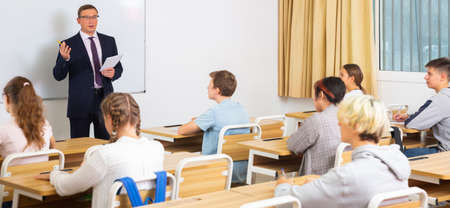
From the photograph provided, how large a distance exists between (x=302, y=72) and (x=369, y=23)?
118 cm

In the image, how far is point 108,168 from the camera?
273 cm

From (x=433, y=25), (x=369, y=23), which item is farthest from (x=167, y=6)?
(x=433, y=25)

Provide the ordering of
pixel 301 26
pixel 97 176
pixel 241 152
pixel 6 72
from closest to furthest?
1. pixel 97 176
2. pixel 241 152
3. pixel 6 72
4. pixel 301 26

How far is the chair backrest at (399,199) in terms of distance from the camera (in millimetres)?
2215

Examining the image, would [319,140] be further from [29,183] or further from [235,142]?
[29,183]

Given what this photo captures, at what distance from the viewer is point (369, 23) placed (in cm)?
704

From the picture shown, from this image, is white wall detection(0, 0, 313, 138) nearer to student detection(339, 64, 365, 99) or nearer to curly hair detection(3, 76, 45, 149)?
student detection(339, 64, 365, 99)

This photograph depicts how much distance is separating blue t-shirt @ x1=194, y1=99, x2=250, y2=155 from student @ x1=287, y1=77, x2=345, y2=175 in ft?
2.47

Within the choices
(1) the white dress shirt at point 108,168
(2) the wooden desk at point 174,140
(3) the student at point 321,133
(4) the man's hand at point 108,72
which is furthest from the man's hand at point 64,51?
(1) the white dress shirt at point 108,168

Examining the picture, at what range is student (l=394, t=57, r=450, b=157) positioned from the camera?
14.8 feet

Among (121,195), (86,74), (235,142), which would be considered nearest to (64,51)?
(86,74)

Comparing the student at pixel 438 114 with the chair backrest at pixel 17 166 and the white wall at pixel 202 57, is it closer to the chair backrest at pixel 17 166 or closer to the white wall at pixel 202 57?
the chair backrest at pixel 17 166

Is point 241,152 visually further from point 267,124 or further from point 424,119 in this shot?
point 424,119

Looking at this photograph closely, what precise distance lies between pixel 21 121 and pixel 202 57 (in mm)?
4002
